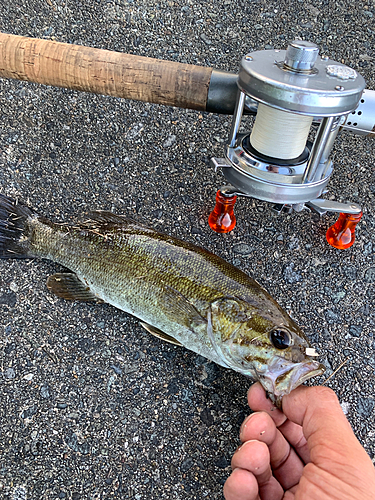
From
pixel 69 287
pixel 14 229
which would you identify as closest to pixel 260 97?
pixel 69 287

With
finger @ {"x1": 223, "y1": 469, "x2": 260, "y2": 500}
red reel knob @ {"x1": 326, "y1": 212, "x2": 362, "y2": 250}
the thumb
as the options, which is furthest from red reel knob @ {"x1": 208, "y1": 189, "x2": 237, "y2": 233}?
finger @ {"x1": 223, "y1": 469, "x2": 260, "y2": 500}

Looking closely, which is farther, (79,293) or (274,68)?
(79,293)

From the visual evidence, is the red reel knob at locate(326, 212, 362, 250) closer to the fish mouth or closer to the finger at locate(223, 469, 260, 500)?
the fish mouth

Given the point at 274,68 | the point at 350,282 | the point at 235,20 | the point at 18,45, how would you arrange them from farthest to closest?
→ the point at 235,20
the point at 350,282
the point at 18,45
the point at 274,68

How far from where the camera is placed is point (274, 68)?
1.58 m

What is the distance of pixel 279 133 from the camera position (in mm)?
1709

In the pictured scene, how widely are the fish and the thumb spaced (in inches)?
3.0

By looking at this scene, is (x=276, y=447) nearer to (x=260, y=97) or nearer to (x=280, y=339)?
(x=280, y=339)

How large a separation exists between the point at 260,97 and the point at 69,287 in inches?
60.1

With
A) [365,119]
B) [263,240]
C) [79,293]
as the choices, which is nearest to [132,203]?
[79,293]

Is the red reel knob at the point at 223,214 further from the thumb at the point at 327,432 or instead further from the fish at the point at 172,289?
the thumb at the point at 327,432

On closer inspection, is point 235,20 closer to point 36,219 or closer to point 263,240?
point 263,240

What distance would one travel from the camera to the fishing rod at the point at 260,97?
4.97 feet

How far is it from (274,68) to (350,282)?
57.3 inches
